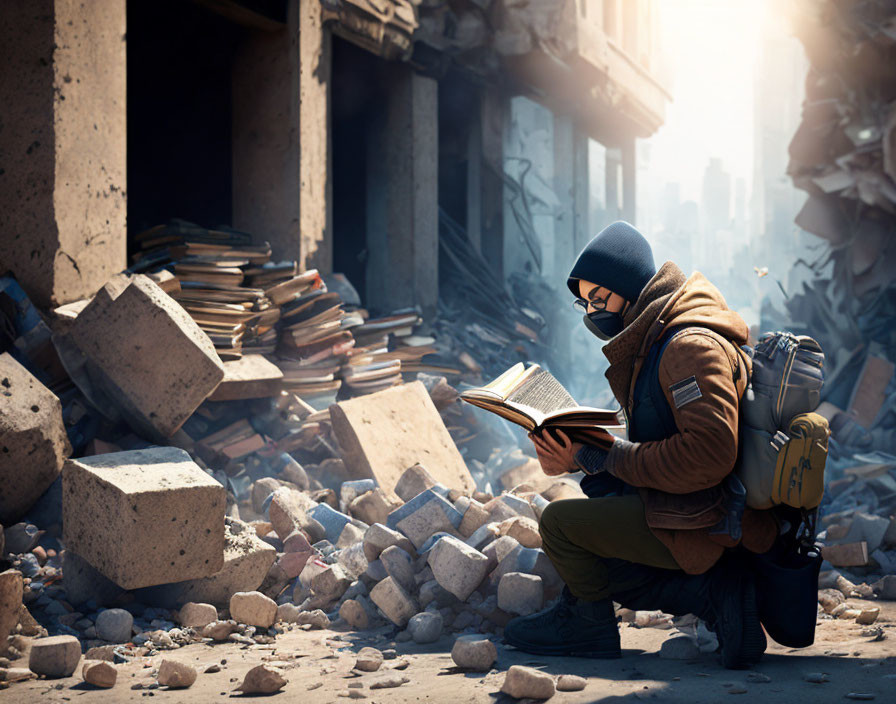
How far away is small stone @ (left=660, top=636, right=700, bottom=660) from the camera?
10.1ft

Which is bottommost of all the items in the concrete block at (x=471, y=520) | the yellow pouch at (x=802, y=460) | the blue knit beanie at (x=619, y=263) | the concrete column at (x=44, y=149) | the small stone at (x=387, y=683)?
the small stone at (x=387, y=683)

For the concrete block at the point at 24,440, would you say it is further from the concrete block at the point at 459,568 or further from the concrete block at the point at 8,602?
the concrete block at the point at 459,568

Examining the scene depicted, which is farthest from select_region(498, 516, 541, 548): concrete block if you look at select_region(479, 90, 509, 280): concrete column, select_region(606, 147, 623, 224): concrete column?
select_region(606, 147, 623, 224): concrete column

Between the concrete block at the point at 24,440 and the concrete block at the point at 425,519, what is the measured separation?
195 centimetres

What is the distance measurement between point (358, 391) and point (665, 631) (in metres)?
4.33

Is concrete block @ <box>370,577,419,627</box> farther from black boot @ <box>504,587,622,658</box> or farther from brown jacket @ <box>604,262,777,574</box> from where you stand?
brown jacket @ <box>604,262,777,574</box>

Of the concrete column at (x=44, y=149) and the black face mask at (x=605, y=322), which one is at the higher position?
the concrete column at (x=44, y=149)

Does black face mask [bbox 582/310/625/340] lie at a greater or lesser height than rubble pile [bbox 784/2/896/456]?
lesser

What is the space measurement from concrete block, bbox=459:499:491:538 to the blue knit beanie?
62.9 inches

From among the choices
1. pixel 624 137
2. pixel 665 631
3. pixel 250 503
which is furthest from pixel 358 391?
pixel 624 137

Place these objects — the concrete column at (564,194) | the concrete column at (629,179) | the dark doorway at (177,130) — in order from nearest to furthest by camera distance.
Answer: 1. the dark doorway at (177,130)
2. the concrete column at (564,194)
3. the concrete column at (629,179)

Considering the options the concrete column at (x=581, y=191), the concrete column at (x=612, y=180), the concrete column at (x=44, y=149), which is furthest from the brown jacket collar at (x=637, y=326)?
the concrete column at (x=612, y=180)

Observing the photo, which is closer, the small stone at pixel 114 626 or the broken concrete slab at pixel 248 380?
the small stone at pixel 114 626

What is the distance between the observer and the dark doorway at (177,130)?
9.43 metres
